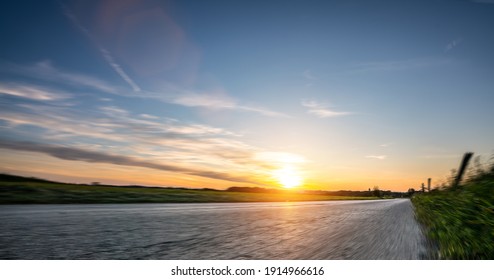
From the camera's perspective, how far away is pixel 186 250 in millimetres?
4910

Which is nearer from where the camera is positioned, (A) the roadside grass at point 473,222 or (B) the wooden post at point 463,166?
(A) the roadside grass at point 473,222

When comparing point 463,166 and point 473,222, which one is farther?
point 463,166

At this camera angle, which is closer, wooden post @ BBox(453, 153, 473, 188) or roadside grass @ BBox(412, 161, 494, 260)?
roadside grass @ BBox(412, 161, 494, 260)

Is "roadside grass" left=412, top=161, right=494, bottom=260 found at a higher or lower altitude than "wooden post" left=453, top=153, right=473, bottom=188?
lower

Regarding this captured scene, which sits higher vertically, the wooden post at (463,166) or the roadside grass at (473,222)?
the wooden post at (463,166)

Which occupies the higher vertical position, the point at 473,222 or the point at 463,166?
the point at 463,166
